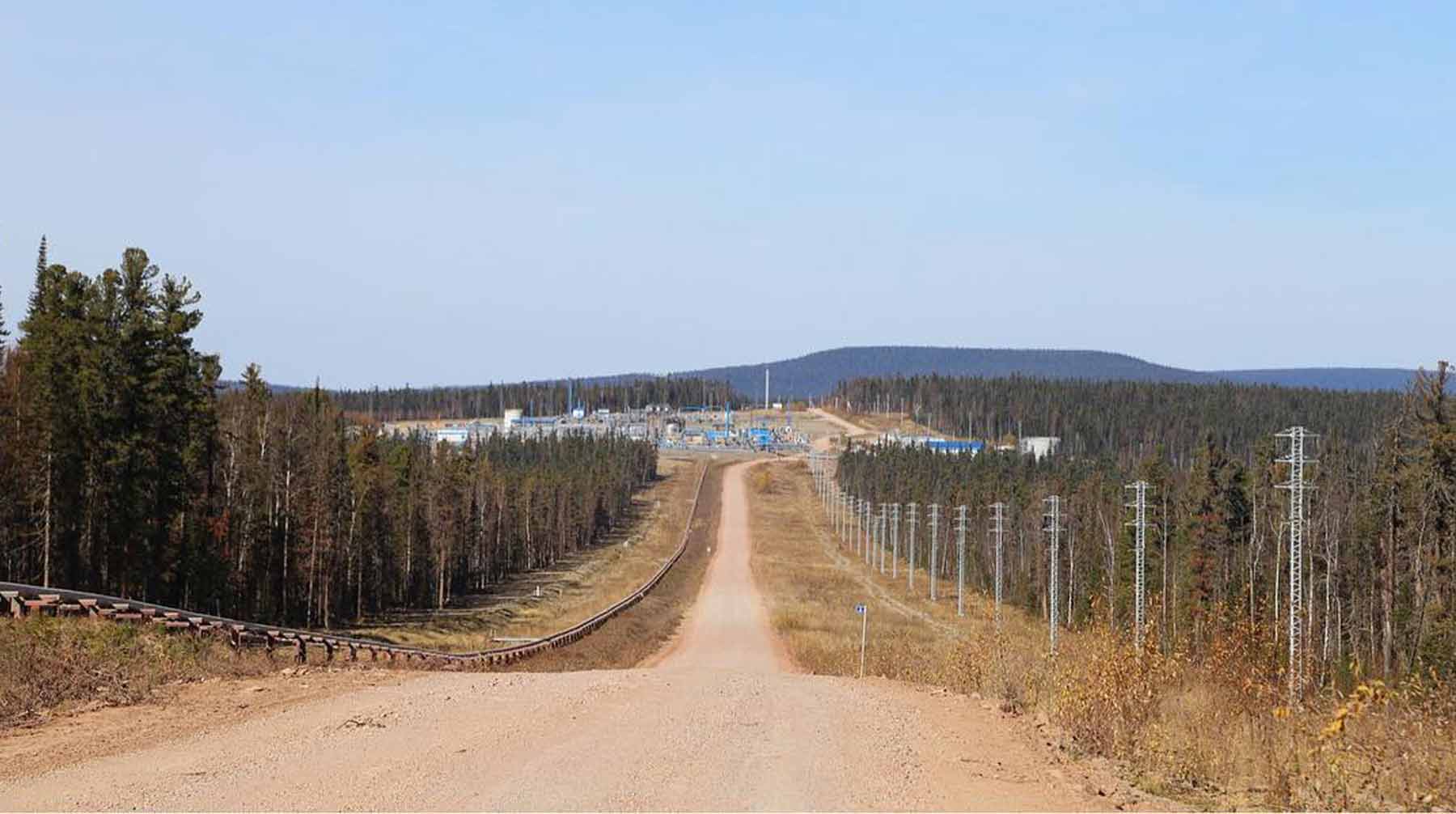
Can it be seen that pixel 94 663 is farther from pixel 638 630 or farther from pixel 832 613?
pixel 832 613

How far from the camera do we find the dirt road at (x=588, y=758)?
9.19 metres

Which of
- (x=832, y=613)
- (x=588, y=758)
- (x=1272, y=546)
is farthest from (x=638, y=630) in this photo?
(x=588, y=758)

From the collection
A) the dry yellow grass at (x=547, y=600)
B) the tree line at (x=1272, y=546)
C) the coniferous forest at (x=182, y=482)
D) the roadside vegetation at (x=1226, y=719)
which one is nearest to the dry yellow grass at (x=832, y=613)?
the roadside vegetation at (x=1226, y=719)

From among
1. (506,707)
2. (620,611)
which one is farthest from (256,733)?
(620,611)

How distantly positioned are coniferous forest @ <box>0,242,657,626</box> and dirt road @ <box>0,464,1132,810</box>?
2685 centimetres

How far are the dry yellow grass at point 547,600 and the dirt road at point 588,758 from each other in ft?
82.3

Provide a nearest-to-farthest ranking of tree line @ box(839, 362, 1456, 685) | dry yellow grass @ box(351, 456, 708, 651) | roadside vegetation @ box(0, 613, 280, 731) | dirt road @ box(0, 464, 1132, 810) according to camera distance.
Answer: dirt road @ box(0, 464, 1132, 810) < roadside vegetation @ box(0, 613, 280, 731) < tree line @ box(839, 362, 1456, 685) < dry yellow grass @ box(351, 456, 708, 651)

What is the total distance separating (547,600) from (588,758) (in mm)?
64663

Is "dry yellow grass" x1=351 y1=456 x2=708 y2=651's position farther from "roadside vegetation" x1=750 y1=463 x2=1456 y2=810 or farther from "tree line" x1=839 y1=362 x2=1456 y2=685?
"roadside vegetation" x1=750 y1=463 x2=1456 y2=810

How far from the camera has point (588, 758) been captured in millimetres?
10867

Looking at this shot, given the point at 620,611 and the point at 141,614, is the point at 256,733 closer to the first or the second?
the point at 141,614

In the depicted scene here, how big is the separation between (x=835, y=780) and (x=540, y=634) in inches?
1609

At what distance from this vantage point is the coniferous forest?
3794cm

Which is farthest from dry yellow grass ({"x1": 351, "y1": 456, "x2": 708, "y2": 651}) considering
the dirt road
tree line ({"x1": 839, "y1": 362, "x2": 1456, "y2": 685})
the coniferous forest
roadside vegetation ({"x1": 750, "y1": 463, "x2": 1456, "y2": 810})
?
roadside vegetation ({"x1": 750, "y1": 463, "x2": 1456, "y2": 810})
